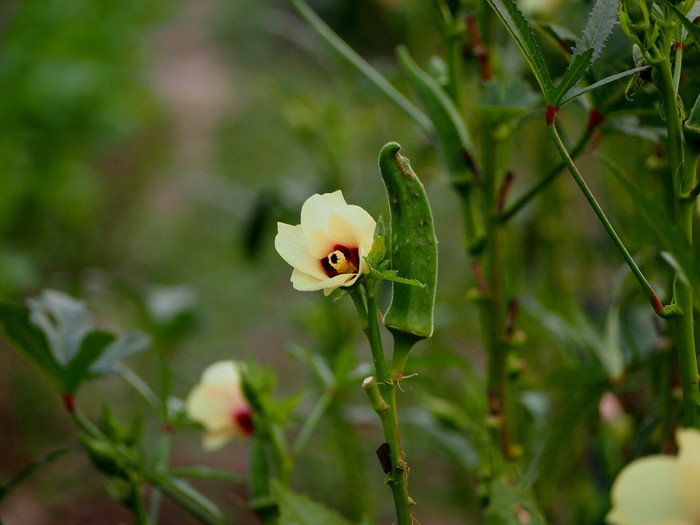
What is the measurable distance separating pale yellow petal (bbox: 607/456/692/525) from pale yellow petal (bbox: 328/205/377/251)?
0.12 m

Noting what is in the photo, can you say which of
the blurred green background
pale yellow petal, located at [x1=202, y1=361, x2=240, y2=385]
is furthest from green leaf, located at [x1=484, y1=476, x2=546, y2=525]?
pale yellow petal, located at [x1=202, y1=361, x2=240, y2=385]

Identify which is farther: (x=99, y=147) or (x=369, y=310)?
(x=99, y=147)

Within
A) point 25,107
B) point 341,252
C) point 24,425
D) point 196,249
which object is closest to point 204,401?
point 341,252

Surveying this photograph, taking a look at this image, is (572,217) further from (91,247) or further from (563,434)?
(91,247)

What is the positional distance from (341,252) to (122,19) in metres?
1.49

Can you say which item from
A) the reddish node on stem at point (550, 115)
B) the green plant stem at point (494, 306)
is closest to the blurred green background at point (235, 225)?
the green plant stem at point (494, 306)

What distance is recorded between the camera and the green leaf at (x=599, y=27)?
274 millimetres

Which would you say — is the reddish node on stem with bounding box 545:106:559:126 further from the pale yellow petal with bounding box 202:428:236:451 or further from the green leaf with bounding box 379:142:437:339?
the pale yellow petal with bounding box 202:428:236:451

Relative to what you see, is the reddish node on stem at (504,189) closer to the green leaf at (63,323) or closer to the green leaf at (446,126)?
the green leaf at (446,126)

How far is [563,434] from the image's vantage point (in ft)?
1.40

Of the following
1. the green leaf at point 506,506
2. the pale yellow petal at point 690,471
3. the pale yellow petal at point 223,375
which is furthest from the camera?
the pale yellow petal at point 223,375

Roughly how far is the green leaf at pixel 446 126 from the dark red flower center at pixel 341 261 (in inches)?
6.0

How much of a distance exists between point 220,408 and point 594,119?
260mm

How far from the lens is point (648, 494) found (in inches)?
8.6
